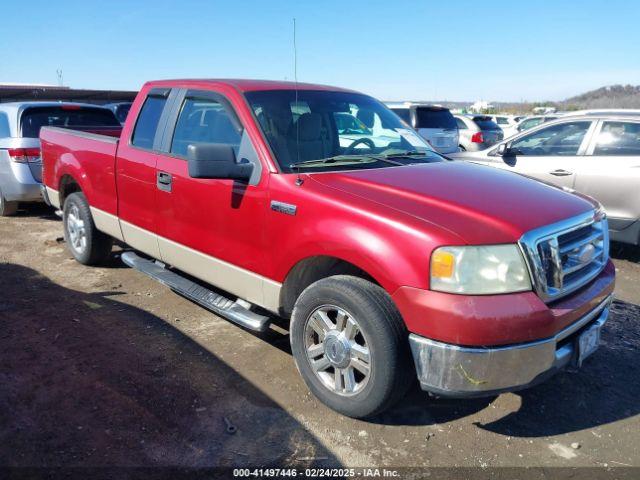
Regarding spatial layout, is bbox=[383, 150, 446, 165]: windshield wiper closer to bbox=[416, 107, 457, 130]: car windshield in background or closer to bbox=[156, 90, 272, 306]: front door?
bbox=[156, 90, 272, 306]: front door

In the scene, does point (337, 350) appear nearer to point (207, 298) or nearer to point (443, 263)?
point (443, 263)

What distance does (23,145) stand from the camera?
7277mm

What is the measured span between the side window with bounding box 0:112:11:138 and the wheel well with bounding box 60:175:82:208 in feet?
7.28

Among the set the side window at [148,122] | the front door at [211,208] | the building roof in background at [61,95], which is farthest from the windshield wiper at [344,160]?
the building roof in background at [61,95]

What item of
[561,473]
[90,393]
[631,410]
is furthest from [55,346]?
[631,410]

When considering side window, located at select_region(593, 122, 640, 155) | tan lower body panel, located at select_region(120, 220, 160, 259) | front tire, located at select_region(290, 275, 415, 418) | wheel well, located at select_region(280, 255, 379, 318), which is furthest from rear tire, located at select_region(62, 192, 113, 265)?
side window, located at select_region(593, 122, 640, 155)

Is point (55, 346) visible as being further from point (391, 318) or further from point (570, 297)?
point (570, 297)

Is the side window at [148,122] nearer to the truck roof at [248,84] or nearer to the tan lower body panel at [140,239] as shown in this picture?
the truck roof at [248,84]

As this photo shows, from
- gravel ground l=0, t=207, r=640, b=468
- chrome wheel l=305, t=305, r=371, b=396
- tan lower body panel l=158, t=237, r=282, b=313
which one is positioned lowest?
gravel ground l=0, t=207, r=640, b=468

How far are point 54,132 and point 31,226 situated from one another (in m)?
2.30

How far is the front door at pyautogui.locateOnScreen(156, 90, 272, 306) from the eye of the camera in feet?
11.7

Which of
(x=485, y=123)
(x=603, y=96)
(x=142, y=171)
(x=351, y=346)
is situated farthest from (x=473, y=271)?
(x=603, y=96)

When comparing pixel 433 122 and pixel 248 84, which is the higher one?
pixel 248 84

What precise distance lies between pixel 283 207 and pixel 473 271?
1.23m
